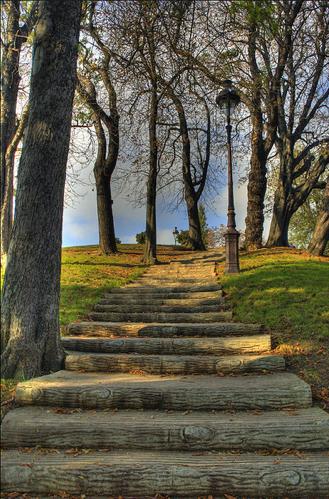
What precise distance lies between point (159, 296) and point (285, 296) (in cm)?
278

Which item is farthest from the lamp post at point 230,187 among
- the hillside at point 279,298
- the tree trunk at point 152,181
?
the tree trunk at point 152,181

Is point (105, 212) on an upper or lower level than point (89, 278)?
upper

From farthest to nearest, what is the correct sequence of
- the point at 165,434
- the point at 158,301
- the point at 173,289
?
1. the point at 173,289
2. the point at 158,301
3. the point at 165,434

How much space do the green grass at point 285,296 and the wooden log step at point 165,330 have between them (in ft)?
2.20

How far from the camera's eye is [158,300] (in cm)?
873

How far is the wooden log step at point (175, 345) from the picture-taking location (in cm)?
562

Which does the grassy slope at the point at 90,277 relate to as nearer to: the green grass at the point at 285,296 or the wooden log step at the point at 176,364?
the wooden log step at the point at 176,364

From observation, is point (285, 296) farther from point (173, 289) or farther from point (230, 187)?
point (230, 187)

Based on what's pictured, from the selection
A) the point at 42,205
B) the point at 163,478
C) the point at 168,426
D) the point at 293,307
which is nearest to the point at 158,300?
the point at 293,307

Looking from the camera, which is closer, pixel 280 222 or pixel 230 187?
pixel 230 187

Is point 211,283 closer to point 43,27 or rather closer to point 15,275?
point 15,275

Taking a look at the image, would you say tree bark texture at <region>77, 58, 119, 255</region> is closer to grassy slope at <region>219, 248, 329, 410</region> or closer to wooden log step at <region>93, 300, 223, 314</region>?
grassy slope at <region>219, 248, 329, 410</region>

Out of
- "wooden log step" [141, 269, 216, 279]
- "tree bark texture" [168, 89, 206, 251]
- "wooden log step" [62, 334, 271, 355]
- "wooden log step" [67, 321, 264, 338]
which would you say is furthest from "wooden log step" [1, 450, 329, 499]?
"tree bark texture" [168, 89, 206, 251]

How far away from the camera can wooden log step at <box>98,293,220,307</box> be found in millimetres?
8508
